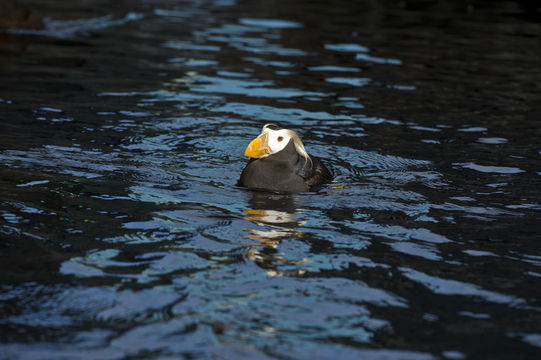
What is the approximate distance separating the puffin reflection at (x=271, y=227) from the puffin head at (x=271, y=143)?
400 millimetres

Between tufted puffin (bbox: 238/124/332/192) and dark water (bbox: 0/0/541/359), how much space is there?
0.15m

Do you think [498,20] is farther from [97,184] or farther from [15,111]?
[97,184]

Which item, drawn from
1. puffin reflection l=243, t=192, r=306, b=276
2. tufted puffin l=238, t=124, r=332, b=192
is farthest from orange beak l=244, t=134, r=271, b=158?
puffin reflection l=243, t=192, r=306, b=276

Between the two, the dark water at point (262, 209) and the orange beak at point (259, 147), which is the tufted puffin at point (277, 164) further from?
the dark water at point (262, 209)

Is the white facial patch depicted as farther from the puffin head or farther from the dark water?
the dark water

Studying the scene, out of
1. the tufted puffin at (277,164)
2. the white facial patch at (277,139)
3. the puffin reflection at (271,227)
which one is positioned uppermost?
the white facial patch at (277,139)

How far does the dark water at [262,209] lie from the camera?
14.1 ft

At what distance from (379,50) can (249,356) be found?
1194 centimetres

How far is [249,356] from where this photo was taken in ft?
13.1

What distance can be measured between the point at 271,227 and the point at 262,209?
0.49m

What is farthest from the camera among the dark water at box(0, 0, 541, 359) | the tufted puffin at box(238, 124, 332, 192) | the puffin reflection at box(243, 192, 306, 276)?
the tufted puffin at box(238, 124, 332, 192)

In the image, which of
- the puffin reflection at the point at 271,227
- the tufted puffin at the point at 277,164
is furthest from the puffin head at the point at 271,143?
the puffin reflection at the point at 271,227

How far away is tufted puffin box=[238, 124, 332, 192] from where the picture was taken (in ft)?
23.0

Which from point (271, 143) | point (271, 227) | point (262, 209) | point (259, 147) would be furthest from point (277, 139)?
point (271, 227)
